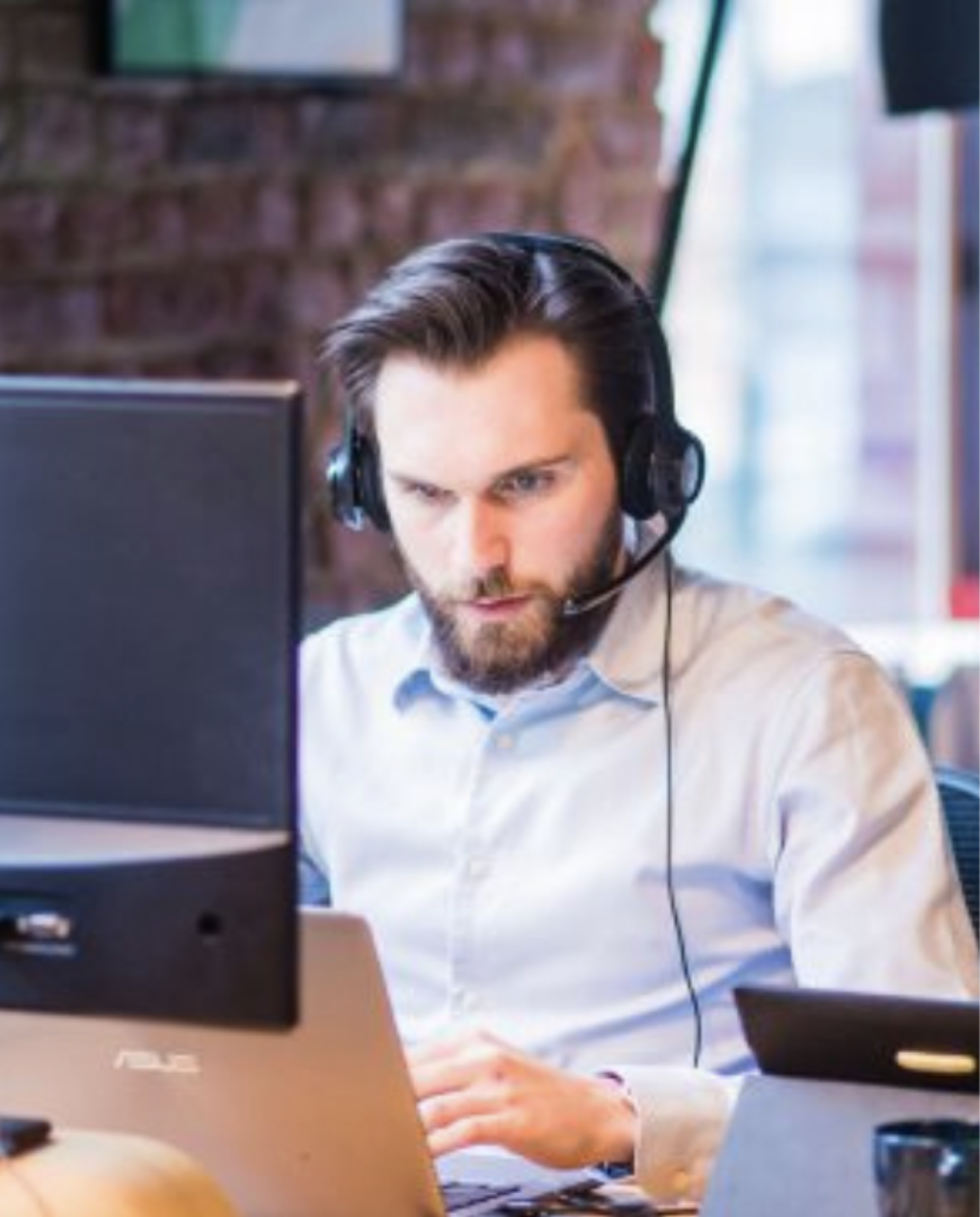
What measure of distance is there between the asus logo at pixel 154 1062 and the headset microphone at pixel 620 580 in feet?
1.86

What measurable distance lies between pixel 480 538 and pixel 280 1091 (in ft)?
1.79

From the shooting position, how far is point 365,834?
7.92 feet

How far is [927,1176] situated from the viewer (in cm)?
164

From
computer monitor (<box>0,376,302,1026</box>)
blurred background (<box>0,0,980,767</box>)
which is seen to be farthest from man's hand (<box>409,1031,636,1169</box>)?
blurred background (<box>0,0,980,767</box>)

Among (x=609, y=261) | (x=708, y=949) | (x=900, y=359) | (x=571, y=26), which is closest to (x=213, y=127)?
(x=571, y=26)

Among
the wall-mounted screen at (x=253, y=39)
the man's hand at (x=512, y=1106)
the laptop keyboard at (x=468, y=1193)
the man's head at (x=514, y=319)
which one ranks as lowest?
the laptop keyboard at (x=468, y=1193)

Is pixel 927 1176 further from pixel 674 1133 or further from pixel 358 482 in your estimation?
pixel 358 482

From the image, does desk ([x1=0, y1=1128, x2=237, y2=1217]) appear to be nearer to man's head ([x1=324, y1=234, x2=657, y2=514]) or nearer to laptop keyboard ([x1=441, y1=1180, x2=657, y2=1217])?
laptop keyboard ([x1=441, y1=1180, x2=657, y2=1217])

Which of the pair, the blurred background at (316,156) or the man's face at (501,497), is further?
the blurred background at (316,156)

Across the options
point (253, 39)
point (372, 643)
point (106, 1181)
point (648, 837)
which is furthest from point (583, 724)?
point (253, 39)

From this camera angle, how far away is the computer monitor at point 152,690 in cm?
161

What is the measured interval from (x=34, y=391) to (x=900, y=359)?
5.32 metres

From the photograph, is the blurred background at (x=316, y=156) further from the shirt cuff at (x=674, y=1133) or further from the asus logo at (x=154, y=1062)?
the asus logo at (x=154, y=1062)

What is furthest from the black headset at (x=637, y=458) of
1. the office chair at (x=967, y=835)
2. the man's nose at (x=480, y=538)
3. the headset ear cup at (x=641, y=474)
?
the office chair at (x=967, y=835)
